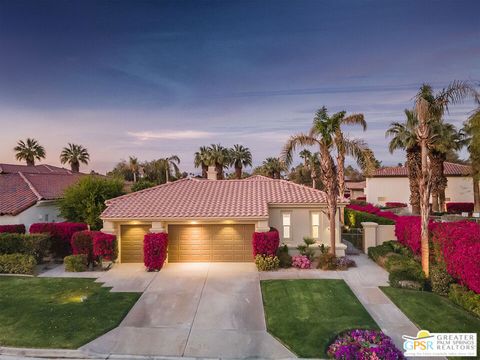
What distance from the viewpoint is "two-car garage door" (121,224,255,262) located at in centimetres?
1761

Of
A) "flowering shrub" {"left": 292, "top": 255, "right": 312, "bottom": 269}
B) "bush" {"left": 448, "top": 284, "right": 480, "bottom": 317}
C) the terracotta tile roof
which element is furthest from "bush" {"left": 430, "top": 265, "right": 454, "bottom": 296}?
the terracotta tile roof

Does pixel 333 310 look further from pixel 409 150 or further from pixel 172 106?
pixel 409 150

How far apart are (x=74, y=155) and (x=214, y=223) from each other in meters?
44.8

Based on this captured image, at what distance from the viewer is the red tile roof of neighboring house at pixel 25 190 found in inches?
864

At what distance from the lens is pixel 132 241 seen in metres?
17.7

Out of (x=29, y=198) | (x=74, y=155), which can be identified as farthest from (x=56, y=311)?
(x=74, y=155)

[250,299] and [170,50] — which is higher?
[170,50]

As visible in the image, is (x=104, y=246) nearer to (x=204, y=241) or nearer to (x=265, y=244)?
(x=204, y=241)

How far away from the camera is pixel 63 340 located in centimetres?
887

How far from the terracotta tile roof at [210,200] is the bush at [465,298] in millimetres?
7905

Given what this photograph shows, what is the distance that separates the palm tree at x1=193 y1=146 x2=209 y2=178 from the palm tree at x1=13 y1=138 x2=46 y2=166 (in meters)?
28.9

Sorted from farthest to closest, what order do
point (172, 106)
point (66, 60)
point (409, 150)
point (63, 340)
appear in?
point (409, 150) < point (172, 106) < point (66, 60) < point (63, 340)

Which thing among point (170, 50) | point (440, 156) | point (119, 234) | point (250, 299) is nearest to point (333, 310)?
point (250, 299)

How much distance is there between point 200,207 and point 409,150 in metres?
26.3
